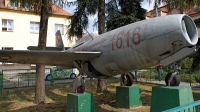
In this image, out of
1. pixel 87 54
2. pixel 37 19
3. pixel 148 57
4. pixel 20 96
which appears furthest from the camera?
pixel 37 19

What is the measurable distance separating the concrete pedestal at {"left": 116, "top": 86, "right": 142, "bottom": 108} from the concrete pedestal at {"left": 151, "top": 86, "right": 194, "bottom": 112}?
1.69m

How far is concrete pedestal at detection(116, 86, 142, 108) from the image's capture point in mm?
7078

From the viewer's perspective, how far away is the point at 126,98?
23.3 ft

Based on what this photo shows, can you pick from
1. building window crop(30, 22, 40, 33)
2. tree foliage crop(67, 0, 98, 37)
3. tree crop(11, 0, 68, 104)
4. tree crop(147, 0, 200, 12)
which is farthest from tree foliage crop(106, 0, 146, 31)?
building window crop(30, 22, 40, 33)

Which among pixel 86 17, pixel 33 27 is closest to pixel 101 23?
pixel 86 17

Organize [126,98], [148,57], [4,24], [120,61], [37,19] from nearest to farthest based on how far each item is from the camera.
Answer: [148,57] < [120,61] < [126,98] < [4,24] < [37,19]

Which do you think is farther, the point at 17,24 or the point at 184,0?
the point at 17,24

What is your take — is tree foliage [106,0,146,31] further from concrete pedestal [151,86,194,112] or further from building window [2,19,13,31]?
building window [2,19,13,31]

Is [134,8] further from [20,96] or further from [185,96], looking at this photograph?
[20,96]

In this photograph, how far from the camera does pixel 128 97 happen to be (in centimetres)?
709

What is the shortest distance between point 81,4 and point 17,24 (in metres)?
16.0

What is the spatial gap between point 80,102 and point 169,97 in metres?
2.51

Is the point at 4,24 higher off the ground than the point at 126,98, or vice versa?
the point at 4,24

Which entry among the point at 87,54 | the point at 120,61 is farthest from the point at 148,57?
the point at 87,54
